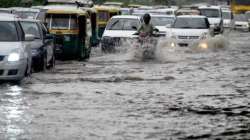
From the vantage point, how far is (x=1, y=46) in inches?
762

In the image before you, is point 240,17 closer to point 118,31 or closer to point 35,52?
point 118,31

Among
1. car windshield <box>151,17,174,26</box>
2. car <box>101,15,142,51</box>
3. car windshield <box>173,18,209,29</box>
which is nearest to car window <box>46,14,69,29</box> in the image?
car <box>101,15,142,51</box>

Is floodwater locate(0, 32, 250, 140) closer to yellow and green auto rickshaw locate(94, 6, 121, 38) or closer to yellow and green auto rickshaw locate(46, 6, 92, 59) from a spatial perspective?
yellow and green auto rickshaw locate(46, 6, 92, 59)

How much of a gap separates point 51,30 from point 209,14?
30782 millimetres

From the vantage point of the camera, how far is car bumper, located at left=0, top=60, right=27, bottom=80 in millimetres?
19016

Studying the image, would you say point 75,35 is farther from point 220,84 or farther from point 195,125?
point 195,125

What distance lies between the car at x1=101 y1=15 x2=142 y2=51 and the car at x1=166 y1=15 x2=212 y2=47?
2.70 m

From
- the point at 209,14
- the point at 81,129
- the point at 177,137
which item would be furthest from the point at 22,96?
the point at 209,14

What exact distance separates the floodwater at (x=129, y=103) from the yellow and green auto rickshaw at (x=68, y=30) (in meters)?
2.81

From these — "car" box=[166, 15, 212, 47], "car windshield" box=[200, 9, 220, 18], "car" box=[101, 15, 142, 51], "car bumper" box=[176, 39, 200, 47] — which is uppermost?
"car" box=[101, 15, 142, 51]

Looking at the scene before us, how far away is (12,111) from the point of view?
14.7m

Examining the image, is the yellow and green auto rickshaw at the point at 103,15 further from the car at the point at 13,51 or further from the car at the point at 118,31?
the car at the point at 13,51

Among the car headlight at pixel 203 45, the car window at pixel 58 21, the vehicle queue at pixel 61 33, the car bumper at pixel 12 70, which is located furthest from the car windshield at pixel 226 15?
the car bumper at pixel 12 70

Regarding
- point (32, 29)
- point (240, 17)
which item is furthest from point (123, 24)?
point (240, 17)
